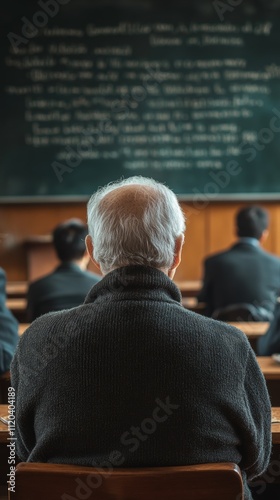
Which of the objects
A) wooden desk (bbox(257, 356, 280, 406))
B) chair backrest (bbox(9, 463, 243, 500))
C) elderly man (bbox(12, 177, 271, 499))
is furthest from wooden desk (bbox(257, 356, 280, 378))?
chair backrest (bbox(9, 463, 243, 500))

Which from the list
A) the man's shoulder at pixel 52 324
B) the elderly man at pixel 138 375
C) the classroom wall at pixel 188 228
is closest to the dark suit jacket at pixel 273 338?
the elderly man at pixel 138 375

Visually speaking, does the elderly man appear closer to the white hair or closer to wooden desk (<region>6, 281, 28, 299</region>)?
the white hair

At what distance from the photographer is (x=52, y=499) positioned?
1.47m

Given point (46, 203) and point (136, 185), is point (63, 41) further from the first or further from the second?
point (136, 185)

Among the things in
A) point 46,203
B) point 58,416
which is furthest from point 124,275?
point 46,203

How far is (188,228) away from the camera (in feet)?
21.2

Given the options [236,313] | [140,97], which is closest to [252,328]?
[236,313]

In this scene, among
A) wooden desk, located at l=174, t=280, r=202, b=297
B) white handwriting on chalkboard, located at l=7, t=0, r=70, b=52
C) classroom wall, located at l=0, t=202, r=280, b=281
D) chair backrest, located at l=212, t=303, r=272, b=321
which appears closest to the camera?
chair backrest, located at l=212, t=303, r=272, b=321

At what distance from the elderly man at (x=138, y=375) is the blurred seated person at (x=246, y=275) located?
290 centimetres

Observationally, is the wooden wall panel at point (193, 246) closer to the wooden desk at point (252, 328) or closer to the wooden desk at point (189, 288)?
the wooden desk at point (189, 288)

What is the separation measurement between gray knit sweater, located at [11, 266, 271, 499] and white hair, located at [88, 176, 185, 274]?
5 cm

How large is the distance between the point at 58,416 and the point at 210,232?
4.93 m

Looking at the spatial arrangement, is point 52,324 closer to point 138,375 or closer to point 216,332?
point 138,375

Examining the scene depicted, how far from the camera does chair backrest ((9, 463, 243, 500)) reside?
1451 millimetres
